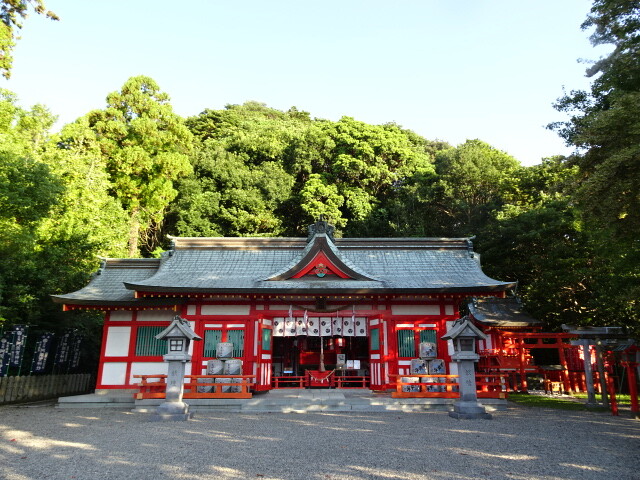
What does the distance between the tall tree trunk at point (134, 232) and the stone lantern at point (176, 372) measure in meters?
17.1

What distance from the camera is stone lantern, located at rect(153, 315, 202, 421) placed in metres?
10.3

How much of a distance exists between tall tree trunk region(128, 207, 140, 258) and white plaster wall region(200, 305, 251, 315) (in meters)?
13.7

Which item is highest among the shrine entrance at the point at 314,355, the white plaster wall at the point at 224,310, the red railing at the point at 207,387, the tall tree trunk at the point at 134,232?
the tall tree trunk at the point at 134,232

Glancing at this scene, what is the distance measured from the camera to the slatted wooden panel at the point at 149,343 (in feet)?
48.6

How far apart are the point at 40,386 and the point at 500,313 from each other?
18931mm

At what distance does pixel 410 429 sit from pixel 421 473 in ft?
11.3

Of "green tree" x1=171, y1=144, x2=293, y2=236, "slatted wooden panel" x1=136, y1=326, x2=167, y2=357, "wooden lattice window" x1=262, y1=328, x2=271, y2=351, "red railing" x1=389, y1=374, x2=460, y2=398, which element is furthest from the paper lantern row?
"green tree" x1=171, y1=144, x2=293, y2=236

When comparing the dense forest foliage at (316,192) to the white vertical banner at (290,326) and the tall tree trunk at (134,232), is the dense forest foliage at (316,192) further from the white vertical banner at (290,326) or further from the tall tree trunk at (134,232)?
the white vertical banner at (290,326)

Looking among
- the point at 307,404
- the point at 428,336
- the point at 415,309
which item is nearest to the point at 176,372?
the point at 307,404

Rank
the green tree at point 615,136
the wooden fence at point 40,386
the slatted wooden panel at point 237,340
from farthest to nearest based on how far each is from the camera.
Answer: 1. the slatted wooden panel at point 237,340
2. the wooden fence at point 40,386
3. the green tree at point 615,136

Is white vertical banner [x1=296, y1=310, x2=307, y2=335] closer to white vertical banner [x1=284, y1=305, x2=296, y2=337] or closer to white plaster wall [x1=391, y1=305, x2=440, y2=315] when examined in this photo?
white vertical banner [x1=284, y1=305, x2=296, y2=337]

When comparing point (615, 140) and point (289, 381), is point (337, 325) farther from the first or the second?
point (615, 140)

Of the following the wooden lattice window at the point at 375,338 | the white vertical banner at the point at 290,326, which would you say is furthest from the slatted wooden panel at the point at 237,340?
the wooden lattice window at the point at 375,338

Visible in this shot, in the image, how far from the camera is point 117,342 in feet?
49.1
